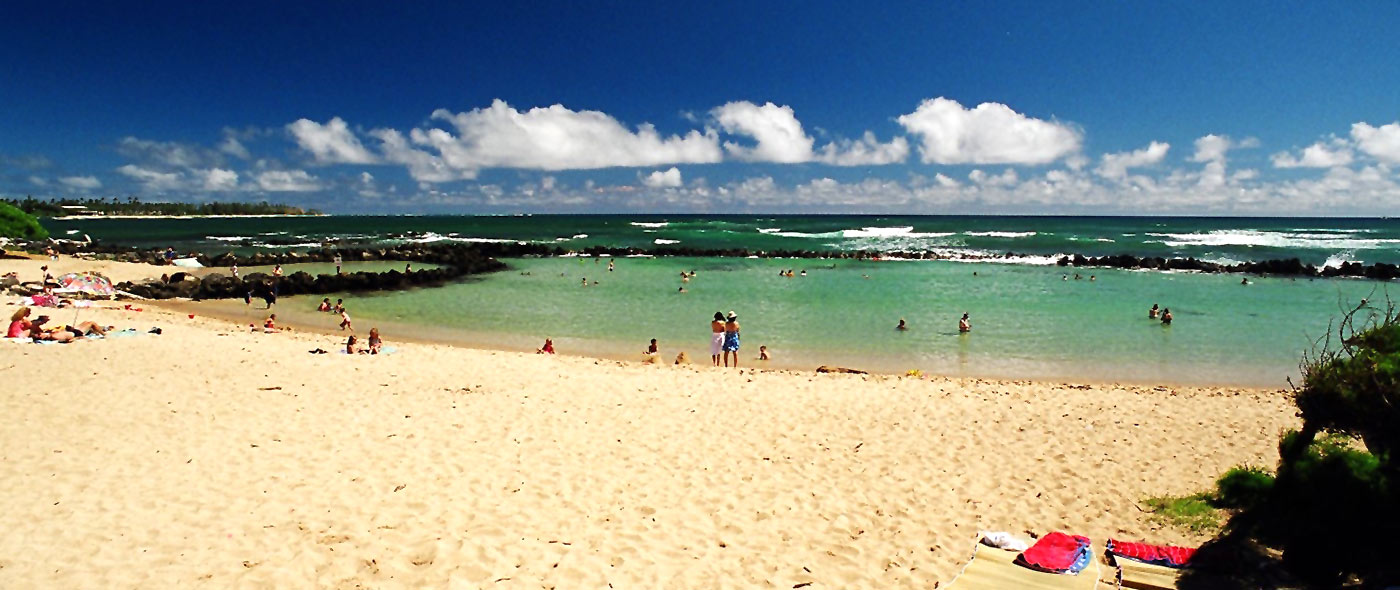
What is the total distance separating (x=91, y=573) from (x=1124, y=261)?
4909 centimetres

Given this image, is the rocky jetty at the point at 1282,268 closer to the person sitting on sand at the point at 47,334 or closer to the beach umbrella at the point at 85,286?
the person sitting on sand at the point at 47,334

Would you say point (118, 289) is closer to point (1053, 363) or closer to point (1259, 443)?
point (1053, 363)

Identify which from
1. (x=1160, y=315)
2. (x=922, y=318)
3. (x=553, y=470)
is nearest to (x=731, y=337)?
(x=553, y=470)

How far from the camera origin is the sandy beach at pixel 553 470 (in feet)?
18.5

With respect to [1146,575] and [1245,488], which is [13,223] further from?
[1245,488]

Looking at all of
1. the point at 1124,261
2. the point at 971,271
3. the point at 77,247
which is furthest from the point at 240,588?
the point at 77,247

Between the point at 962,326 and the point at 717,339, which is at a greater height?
the point at 717,339

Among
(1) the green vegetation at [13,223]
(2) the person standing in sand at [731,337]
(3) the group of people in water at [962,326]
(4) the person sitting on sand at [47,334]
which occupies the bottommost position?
(3) the group of people in water at [962,326]

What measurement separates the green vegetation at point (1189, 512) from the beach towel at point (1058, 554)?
1.25 meters

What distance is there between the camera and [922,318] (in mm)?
22078

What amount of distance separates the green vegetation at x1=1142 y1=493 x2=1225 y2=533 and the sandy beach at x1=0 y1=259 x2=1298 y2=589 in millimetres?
179

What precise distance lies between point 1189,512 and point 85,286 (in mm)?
28837

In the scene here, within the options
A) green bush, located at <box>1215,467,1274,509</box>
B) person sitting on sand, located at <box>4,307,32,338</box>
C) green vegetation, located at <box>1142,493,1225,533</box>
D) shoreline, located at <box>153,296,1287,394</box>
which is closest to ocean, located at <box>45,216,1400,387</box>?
shoreline, located at <box>153,296,1287,394</box>

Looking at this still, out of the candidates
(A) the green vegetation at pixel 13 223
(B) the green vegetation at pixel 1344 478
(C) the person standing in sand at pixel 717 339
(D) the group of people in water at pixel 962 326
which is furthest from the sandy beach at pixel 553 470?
(A) the green vegetation at pixel 13 223
